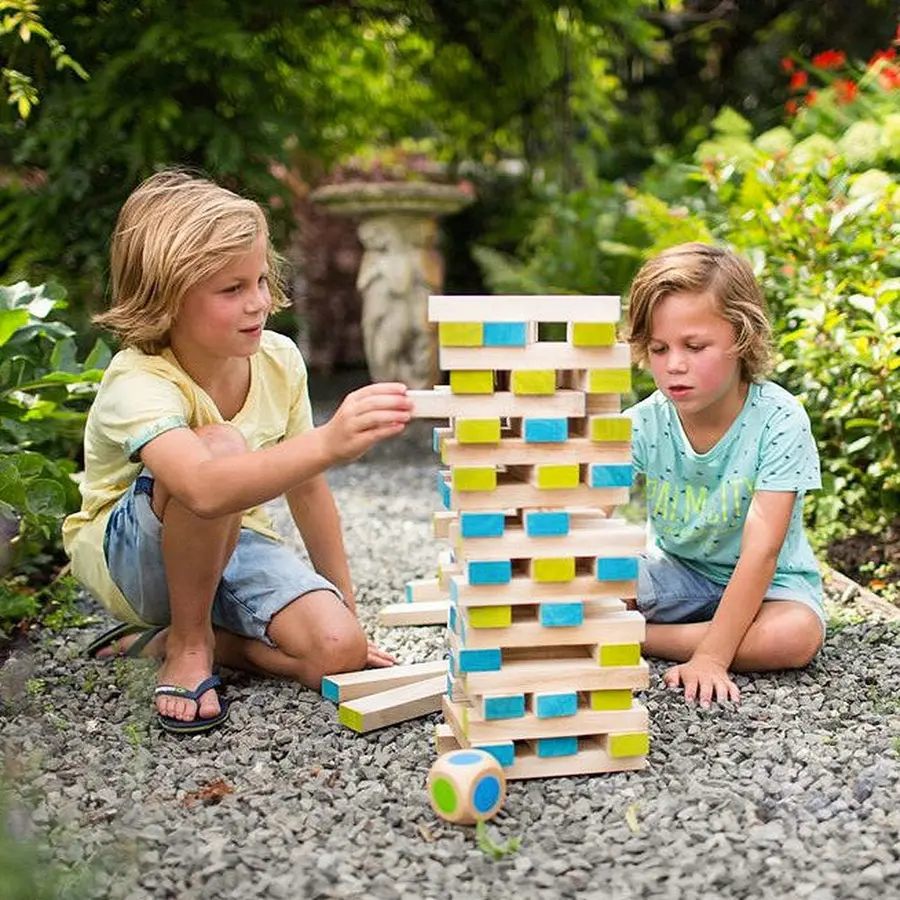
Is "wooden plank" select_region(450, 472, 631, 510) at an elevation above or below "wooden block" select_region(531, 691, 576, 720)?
above

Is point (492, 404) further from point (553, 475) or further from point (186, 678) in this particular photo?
point (186, 678)

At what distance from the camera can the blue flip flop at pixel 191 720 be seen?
254cm

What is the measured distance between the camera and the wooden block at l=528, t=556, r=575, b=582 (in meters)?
2.17

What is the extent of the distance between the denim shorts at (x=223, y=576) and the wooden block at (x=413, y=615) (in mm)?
412

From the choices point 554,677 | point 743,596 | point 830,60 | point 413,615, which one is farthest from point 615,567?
point 830,60

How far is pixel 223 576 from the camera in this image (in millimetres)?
2889

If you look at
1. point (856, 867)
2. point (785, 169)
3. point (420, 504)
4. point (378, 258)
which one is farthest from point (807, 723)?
point (378, 258)

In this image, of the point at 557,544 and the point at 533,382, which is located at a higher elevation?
the point at 533,382

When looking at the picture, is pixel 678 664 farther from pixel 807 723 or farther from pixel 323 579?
pixel 323 579

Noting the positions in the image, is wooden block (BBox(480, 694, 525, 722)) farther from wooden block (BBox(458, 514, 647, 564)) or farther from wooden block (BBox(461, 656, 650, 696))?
wooden block (BBox(458, 514, 647, 564))

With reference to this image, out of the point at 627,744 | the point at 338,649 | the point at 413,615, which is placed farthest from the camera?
the point at 413,615

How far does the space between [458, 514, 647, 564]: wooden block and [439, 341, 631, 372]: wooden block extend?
11.7 inches

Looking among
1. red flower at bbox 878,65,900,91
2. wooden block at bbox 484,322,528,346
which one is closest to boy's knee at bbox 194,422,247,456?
wooden block at bbox 484,322,528,346

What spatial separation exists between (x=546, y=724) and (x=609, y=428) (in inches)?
21.9
